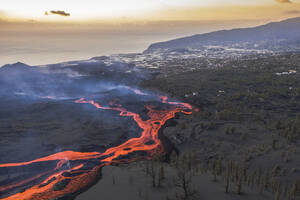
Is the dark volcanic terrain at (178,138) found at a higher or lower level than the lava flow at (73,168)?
higher

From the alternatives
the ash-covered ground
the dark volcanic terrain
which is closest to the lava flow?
the dark volcanic terrain

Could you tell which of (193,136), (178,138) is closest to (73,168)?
(178,138)

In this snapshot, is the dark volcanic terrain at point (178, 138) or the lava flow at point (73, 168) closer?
the dark volcanic terrain at point (178, 138)

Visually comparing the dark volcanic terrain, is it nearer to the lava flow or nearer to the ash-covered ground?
the ash-covered ground

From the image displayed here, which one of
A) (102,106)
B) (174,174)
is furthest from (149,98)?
(174,174)

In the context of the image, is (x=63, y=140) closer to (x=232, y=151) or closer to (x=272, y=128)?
(x=232, y=151)

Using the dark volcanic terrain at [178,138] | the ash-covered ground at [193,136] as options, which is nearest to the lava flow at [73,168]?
the dark volcanic terrain at [178,138]

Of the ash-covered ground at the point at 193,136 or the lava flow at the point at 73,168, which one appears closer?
the ash-covered ground at the point at 193,136

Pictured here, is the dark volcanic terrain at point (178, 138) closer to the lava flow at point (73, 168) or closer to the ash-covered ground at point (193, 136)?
the ash-covered ground at point (193, 136)
